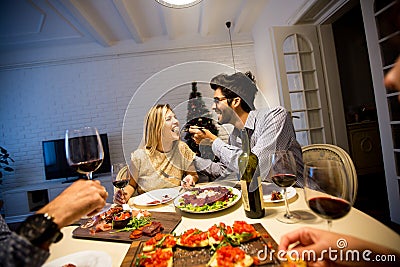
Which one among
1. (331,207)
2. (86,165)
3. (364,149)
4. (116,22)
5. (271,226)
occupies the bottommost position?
(364,149)

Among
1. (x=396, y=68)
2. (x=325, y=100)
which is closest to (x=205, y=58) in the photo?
(x=325, y=100)

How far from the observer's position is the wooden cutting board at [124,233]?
0.73m

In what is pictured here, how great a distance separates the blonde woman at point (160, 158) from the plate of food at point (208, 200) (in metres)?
0.49

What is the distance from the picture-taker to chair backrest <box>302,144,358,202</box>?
1010mm

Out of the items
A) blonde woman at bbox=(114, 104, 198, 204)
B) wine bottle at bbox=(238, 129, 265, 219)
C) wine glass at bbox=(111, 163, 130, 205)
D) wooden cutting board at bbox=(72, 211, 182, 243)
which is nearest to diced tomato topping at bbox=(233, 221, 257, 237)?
wine bottle at bbox=(238, 129, 265, 219)

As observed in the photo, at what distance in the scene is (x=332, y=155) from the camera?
1205 millimetres

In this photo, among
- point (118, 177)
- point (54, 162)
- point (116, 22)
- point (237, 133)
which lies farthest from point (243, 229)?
point (54, 162)

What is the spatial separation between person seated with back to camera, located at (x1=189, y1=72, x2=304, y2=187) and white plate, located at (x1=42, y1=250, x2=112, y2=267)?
0.77 metres

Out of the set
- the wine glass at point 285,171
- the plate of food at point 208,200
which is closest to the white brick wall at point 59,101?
the plate of food at point 208,200

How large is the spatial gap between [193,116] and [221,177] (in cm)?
44

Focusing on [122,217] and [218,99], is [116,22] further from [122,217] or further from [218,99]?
[122,217]

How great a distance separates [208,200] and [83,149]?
0.51m

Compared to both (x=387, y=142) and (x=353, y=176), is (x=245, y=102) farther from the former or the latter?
(x=387, y=142)

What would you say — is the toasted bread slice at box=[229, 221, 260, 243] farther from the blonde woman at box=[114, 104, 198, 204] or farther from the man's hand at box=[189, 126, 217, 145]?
the blonde woman at box=[114, 104, 198, 204]
